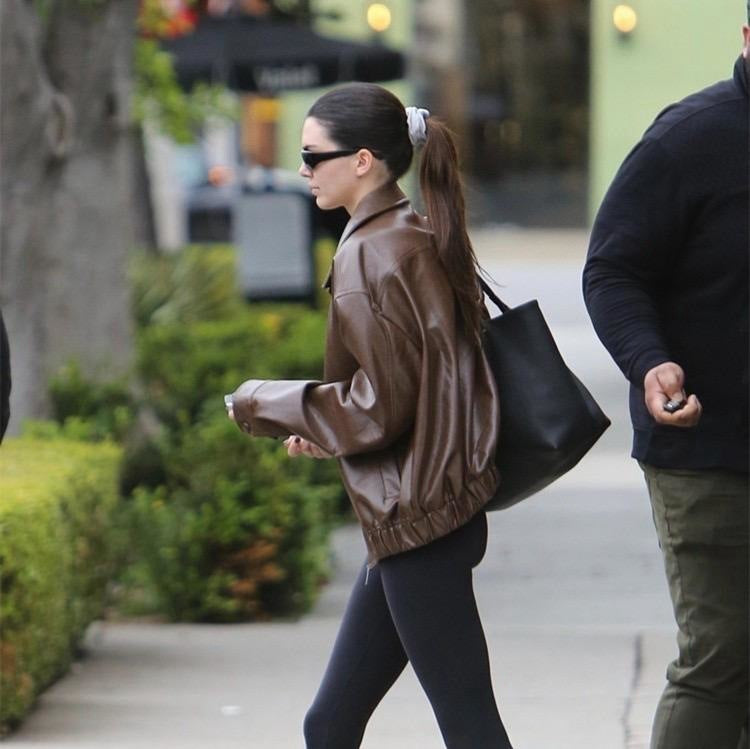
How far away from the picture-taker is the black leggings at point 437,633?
3641mm

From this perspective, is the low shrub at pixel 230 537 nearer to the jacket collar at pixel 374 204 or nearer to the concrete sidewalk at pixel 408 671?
the concrete sidewalk at pixel 408 671

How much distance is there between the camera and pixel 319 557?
24.6ft

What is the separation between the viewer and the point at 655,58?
29.3m

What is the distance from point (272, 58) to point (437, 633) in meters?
11.4

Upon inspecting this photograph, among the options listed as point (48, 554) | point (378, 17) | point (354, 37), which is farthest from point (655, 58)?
point (48, 554)

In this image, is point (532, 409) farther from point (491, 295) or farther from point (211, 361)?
point (211, 361)

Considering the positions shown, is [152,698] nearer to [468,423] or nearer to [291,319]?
[468,423]

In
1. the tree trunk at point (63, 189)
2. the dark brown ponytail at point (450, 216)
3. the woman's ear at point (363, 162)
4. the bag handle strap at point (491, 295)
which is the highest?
the woman's ear at point (363, 162)

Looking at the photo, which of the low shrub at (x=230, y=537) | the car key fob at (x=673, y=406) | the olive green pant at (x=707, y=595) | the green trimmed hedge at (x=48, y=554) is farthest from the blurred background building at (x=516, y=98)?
the car key fob at (x=673, y=406)

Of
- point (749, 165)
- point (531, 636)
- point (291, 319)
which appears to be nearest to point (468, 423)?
point (749, 165)

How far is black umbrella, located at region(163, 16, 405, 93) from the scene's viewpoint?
47.5ft

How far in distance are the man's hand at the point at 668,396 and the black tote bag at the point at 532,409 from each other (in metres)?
0.15

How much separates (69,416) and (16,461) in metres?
2.27

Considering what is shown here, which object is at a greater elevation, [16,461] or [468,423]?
[468,423]
